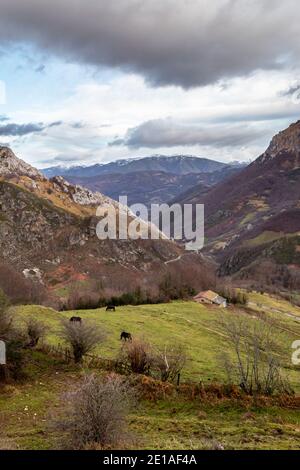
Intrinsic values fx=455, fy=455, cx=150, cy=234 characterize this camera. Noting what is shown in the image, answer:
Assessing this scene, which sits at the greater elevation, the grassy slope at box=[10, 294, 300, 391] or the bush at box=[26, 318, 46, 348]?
the bush at box=[26, 318, 46, 348]

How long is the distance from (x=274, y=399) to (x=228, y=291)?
96181 millimetres

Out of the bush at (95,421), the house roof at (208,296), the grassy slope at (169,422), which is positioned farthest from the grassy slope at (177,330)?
the bush at (95,421)

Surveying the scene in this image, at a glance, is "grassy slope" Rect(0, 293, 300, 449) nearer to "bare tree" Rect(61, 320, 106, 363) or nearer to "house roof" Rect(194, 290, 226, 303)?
"bare tree" Rect(61, 320, 106, 363)

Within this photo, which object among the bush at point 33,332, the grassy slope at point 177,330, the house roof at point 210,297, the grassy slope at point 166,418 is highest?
the bush at point 33,332

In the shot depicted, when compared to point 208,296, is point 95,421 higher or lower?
higher

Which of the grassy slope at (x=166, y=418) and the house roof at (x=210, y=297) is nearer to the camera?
the grassy slope at (x=166, y=418)

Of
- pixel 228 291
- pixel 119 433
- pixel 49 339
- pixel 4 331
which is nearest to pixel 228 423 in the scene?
pixel 119 433

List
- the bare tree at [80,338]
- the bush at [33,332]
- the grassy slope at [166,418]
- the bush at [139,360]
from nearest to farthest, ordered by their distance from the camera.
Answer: the grassy slope at [166,418], the bush at [139,360], the bare tree at [80,338], the bush at [33,332]

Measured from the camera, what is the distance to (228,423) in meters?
25.6

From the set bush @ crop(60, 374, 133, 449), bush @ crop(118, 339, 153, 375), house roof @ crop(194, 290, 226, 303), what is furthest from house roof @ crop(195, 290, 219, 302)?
bush @ crop(60, 374, 133, 449)

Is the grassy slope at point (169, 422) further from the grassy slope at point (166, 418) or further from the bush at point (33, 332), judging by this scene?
the bush at point (33, 332)

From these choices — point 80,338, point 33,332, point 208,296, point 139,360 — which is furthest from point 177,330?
point 208,296

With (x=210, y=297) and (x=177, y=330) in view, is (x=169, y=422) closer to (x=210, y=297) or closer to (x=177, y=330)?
(x=177, y=330)
